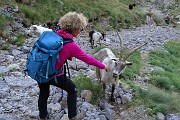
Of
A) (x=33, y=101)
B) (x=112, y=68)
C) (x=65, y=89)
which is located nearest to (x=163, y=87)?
(x=112, y=68)

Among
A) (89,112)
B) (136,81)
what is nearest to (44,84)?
(89,112)

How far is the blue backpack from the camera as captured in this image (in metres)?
5.89

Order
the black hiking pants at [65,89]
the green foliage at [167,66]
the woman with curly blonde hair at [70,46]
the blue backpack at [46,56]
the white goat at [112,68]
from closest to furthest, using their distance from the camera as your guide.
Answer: the blue backpack at [46,56], the woman with curly blonde hair at [70,46], the black hiking pants at [65,89], the white goat at [112,68], the green foliage at [167,66]

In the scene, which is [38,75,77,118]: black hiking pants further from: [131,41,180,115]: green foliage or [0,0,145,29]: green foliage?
[0,0,145,29]: green foliage

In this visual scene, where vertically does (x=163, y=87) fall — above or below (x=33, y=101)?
below

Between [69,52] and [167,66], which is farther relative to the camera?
[167,66]

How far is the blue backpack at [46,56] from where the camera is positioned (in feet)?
19.3

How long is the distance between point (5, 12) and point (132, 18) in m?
17.1

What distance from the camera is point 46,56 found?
Result: 232 inches

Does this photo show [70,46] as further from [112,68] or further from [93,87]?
[93,87]

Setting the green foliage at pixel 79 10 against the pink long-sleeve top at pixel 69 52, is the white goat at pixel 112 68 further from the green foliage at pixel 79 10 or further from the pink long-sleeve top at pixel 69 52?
the green foliage at pixel 79 10

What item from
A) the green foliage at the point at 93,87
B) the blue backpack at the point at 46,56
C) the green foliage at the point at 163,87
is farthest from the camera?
the green foliage at the point at 163,87

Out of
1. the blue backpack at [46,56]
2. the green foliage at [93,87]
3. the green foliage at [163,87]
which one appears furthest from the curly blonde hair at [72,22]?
the green foliage at [163,87]

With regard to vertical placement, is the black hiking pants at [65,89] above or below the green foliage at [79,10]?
above
